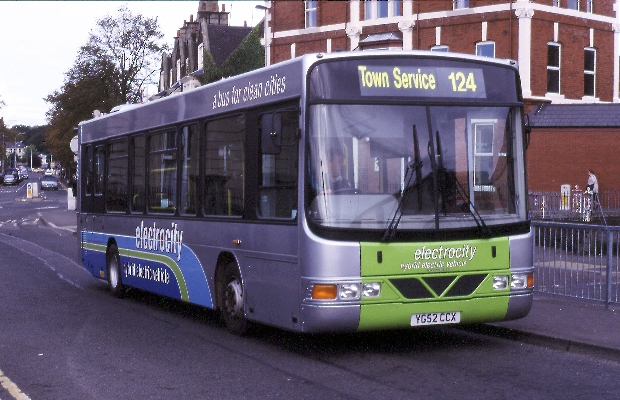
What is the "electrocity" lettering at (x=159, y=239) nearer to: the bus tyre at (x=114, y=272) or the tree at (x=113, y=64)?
the bus tyre at (x=114, y=272)

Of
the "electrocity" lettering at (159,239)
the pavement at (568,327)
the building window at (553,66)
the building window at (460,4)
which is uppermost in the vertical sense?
the building window at (460,4)

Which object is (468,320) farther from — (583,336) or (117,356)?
(117,356)

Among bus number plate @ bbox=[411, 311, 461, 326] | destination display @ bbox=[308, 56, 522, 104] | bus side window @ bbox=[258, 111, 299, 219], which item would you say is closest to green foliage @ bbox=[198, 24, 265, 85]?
bus side window @ bbox=[258, 111, 299, 219]

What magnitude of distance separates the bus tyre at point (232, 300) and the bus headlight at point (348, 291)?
5.96 ft

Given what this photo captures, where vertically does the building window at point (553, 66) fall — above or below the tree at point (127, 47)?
below

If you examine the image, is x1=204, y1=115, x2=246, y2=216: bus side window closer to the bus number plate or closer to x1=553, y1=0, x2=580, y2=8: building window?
the bus number plate

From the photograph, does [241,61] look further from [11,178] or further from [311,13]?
[11,178]

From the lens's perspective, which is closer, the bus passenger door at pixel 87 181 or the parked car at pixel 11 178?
the bus passenger door at pixel 87 181

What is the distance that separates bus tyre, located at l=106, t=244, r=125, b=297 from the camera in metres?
15.4

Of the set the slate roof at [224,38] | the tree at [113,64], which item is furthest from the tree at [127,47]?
the slate roof at [224,38]

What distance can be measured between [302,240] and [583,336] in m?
3.21

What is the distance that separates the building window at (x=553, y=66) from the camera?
39.1 metres

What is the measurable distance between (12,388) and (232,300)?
3.26 m

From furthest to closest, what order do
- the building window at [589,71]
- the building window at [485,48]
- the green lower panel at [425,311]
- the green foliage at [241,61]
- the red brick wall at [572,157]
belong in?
the green foliage at [241,61] → the building window at [589,71] → the building window at [485,48] → the red brick wall at [572,157] → the green lower panel at [425,311]
